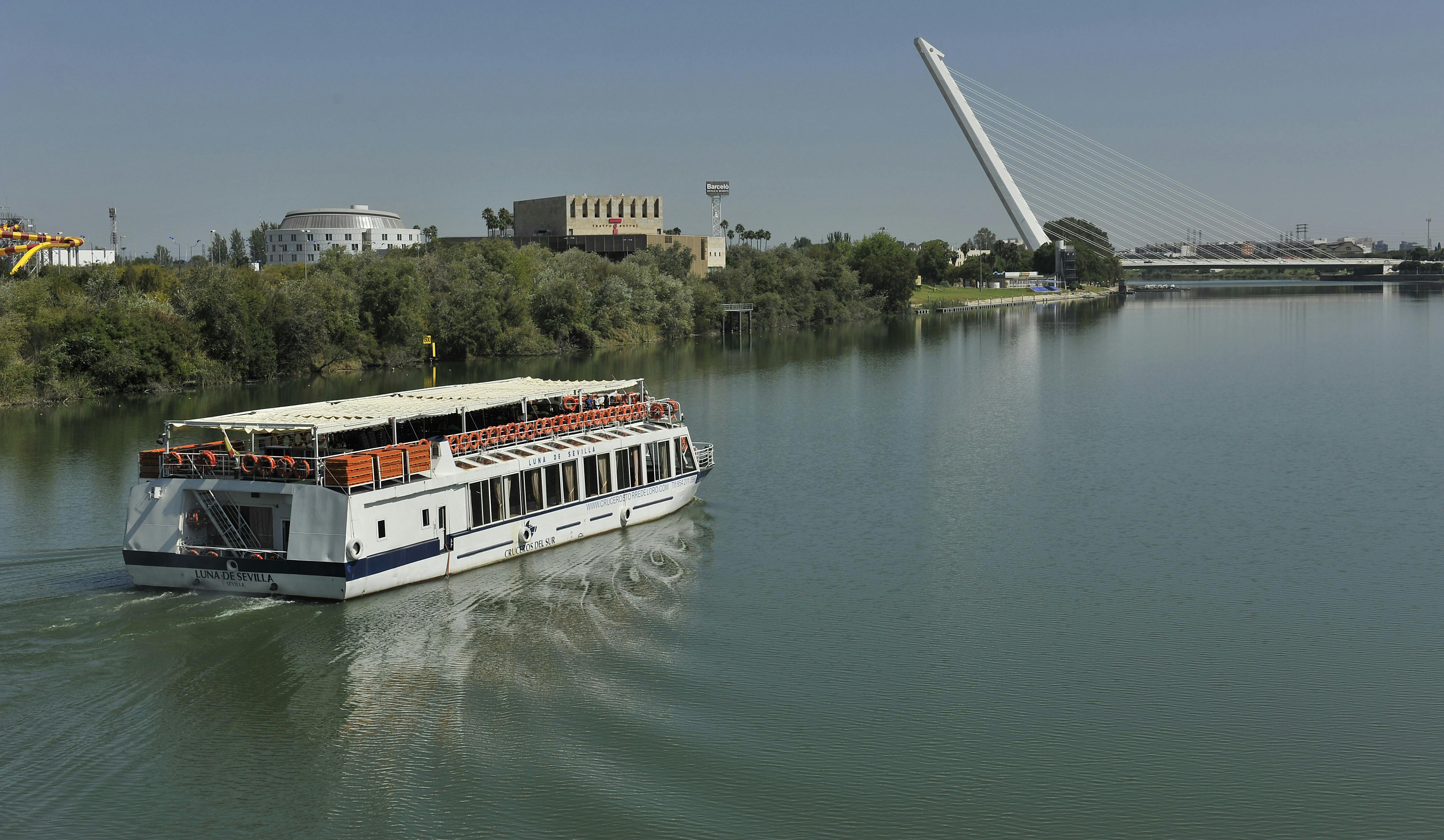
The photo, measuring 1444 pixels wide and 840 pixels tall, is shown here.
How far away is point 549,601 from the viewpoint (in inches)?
842

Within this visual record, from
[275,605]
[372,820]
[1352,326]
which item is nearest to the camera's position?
[372,820]

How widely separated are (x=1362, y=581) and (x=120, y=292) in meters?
55.9

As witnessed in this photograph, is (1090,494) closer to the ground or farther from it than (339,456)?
closer to the ground

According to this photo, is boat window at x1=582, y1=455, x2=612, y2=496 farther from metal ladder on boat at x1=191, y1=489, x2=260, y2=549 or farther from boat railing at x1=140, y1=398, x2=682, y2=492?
metal ladder on boat at x1=191, y1=489, x2=260, y2=549

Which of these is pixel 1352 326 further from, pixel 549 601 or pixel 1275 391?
pixel 549 601

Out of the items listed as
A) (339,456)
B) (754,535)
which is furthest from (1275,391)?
(339,456)

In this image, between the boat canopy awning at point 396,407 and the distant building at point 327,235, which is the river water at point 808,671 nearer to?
the boat canopy awning at point 396,407

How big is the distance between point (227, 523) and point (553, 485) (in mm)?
6546

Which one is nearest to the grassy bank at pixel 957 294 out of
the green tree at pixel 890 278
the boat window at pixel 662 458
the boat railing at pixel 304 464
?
the green tree at pixel 890 278

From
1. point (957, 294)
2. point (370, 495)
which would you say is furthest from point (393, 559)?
point (957, 294)

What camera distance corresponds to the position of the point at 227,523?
21.2m

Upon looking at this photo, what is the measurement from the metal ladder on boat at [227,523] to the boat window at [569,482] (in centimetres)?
643

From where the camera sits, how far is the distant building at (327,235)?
16050cm

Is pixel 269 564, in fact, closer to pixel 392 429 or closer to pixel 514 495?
pixel 392 429
